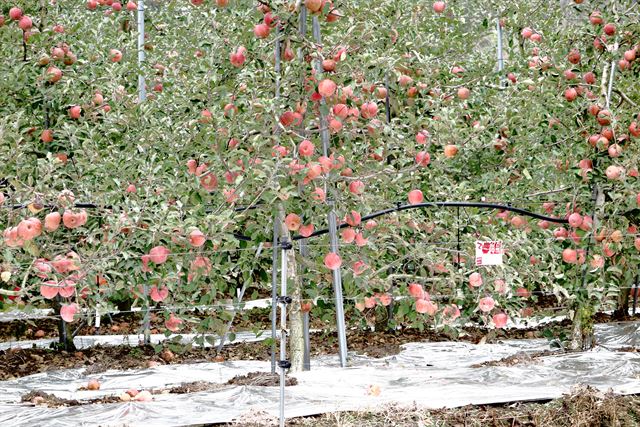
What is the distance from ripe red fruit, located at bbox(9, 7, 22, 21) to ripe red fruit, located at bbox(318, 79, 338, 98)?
2.80 m

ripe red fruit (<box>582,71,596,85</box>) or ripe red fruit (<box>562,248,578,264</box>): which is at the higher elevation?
ripe red fruit (<box>582,71,596,85</box>)

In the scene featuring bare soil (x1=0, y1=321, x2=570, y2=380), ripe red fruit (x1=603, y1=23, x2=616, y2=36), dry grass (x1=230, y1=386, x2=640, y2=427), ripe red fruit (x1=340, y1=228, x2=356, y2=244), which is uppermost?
ripe red fruit (x1=603, y1=23, x2=616, y2=36)

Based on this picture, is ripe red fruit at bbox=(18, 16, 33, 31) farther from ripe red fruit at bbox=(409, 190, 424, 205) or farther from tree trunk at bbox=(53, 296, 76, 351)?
ripe red fruit at bbox=(409, 190, 424, 205)

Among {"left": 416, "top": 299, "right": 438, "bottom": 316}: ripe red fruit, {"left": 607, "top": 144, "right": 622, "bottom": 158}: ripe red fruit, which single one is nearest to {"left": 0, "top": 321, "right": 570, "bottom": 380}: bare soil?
{"left": 416, "top": 299, "right": 438, "bottom": 316}: ripe red fruit

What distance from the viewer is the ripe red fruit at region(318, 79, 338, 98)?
438cm

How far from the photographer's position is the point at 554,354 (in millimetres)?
5488

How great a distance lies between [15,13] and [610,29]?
409cm

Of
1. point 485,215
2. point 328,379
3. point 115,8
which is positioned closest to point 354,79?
point 328,379

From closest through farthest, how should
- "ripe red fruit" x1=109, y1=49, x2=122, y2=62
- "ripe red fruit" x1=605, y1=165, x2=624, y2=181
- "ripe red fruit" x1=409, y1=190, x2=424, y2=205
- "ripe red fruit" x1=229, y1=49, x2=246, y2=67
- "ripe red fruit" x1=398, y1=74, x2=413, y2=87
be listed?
"ripe red fruit" x1=229, y1=49, x2=246, y2=67 → "ripe red fruit" x1=409, y1=190, x2=424, y2=205 → "ripe red fruit" x1=605, y1=165, x2=624, y2=181 → "ripe red fruit" x1=109, y1=49, x2=122, y2=62 → "ripe red fruit" x1=398, y1=74, x2=413, y2=87

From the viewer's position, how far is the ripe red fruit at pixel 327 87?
4.38 metres

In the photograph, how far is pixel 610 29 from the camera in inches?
230

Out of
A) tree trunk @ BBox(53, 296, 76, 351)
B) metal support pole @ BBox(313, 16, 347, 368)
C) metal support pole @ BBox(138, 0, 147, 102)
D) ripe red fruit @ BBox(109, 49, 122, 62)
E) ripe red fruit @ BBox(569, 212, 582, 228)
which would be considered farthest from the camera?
metal support pole @ BBox(138, 0, 147, 102)

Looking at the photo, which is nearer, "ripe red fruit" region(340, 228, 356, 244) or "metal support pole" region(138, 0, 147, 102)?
→ "ripe red fruit" region(340, 228, 356, 244)

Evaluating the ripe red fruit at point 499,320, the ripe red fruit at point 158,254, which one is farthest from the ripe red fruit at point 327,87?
the ripe red fruit at point 499,320
